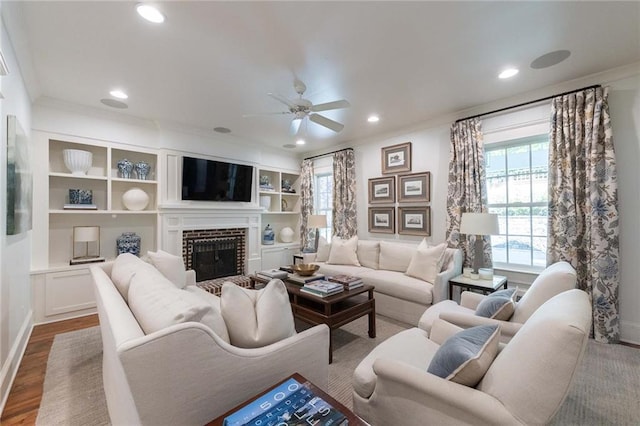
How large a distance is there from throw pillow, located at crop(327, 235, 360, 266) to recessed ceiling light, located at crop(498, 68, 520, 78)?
2804 millimetres

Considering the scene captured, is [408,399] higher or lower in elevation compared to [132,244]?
lower

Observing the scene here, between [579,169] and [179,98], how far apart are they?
179 inches

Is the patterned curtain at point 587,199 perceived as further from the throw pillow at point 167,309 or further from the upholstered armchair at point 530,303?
the throw pillow at point 167,309

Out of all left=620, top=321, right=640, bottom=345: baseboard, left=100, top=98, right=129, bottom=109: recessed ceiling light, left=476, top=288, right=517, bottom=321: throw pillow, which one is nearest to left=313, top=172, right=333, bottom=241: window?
left=100, top=98, right=129, bottom=109: recessed ceiling light

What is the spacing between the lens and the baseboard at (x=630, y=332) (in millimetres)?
2562

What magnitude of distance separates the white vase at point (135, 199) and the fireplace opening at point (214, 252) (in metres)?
0.76

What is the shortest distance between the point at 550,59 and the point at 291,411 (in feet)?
11.3

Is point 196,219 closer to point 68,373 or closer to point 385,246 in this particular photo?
point 68,373

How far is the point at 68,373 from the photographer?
2.20 meters

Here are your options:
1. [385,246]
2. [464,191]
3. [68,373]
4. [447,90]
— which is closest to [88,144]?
[68,373]

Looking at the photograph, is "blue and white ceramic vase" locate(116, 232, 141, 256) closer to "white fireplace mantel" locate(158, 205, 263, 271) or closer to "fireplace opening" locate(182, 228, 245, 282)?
"white fireplace mantel" locate(158, 205, 263, 271)

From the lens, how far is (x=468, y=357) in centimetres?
115

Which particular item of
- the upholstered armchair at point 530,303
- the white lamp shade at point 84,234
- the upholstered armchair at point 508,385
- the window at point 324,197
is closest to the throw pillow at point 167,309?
the upholstered armchair at point 508,385

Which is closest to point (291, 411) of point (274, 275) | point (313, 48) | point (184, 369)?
point (184, 369)
